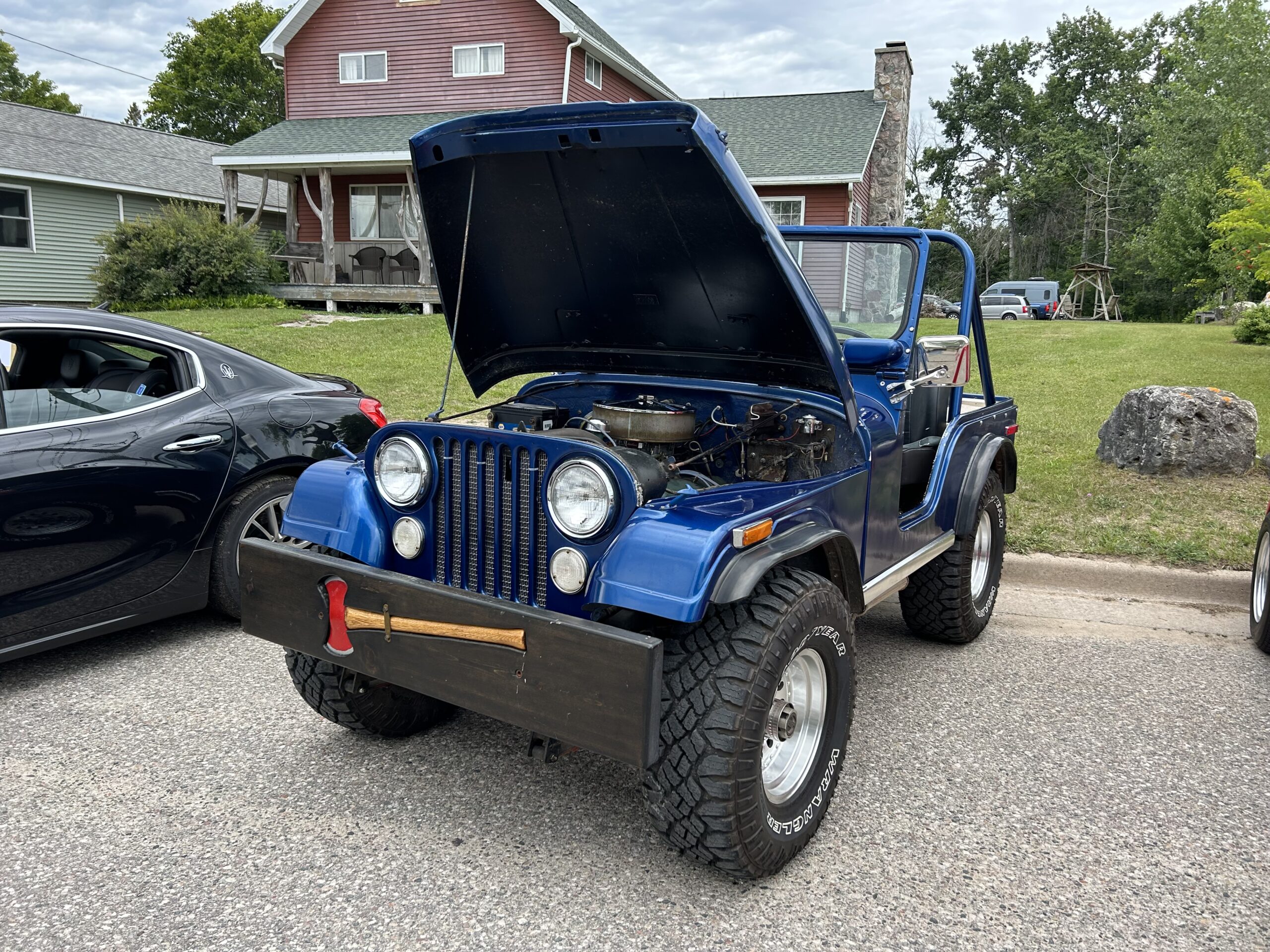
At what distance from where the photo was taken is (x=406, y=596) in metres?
2.62

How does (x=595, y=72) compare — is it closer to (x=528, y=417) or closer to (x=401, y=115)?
(x=401, y=115)

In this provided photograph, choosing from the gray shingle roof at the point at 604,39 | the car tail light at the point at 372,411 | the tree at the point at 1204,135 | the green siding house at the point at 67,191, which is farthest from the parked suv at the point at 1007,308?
the car tail light at the point at 372,411

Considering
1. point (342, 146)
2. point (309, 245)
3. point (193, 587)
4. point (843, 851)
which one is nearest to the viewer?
point (843, 851)

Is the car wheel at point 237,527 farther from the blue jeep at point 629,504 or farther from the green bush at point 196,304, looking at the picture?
the green bush at point 196,304

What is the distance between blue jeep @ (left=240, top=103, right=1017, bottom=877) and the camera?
2.44 metres

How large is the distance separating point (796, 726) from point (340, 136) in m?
21.0

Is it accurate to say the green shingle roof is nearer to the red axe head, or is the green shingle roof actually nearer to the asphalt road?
the asphalt road

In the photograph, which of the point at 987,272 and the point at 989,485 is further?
the point at 987,272

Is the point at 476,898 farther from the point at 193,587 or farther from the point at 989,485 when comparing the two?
the point at 989,485

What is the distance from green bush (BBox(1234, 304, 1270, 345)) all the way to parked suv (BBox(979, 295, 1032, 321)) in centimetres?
2113

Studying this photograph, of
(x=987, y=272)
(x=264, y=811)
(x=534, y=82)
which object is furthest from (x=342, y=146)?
(x=987, y=272)

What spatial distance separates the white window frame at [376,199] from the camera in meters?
21.9

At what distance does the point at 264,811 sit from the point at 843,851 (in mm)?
1745

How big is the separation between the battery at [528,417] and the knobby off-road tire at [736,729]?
41.1 inches
